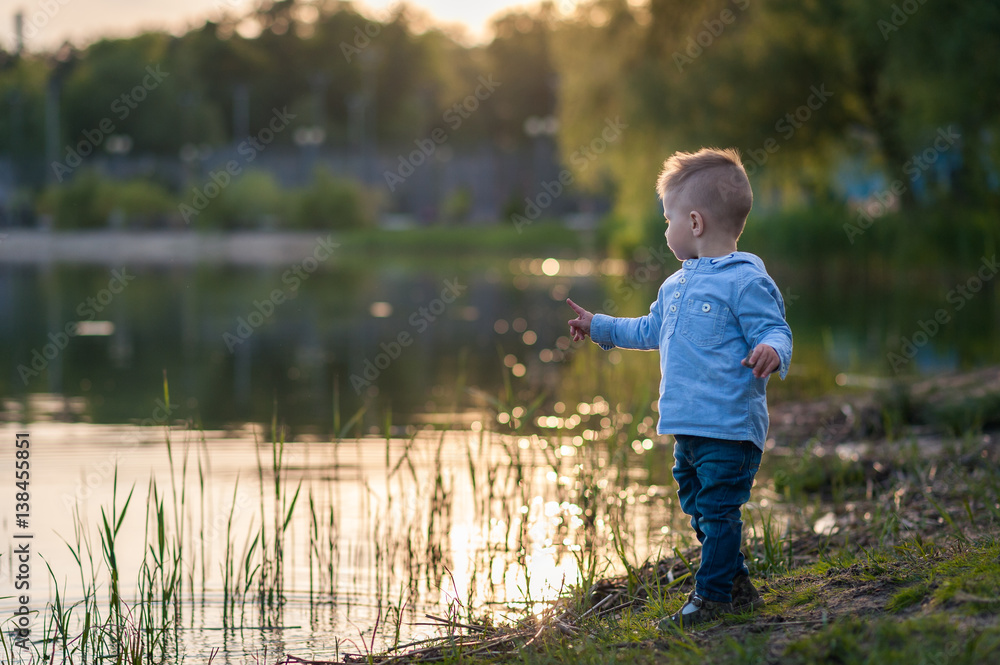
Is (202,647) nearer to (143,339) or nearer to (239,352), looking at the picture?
(239,352)

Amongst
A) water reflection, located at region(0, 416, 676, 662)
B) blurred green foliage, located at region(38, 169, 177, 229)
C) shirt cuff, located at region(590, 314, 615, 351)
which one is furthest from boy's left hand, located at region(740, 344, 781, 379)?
blurred green foliage, located at region(38, 169, 177, 229)

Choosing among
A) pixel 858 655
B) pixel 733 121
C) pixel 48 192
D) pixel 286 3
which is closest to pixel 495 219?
pixel 48 192

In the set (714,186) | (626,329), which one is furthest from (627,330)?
(714,186)

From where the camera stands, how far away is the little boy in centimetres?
324

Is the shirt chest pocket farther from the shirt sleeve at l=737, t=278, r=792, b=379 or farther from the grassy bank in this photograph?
the grassy bank

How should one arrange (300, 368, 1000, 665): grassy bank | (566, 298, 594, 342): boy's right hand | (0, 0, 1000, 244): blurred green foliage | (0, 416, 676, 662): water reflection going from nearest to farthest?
(300, 368, 1000, 665): grassy bank
(566, 298, 594, 342): boy's right hand
(0, 416, 676, 662): water reflection
(0, 0, 1000, 244): blurred green foliage

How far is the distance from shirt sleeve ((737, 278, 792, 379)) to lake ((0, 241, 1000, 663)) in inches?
48.6

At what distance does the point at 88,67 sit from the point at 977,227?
5384cm

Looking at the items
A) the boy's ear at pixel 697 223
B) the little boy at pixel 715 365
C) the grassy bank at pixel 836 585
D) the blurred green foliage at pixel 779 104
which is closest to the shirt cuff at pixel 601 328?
the little boy at pixel 715 365

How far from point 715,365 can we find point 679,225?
1.34ft

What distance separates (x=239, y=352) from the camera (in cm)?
1205

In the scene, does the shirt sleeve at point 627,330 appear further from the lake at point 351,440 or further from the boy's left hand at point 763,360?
the lake at point 351,440

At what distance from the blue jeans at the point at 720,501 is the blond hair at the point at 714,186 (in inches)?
24.6

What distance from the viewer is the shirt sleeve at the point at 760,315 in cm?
321
